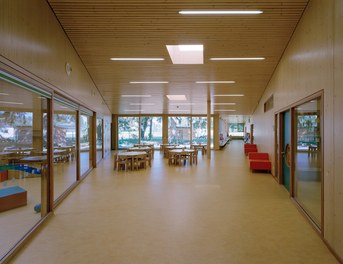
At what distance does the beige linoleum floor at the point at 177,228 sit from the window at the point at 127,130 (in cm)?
1173

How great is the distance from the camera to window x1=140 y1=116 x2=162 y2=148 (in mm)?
17609

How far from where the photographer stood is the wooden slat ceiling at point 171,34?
4.35 m

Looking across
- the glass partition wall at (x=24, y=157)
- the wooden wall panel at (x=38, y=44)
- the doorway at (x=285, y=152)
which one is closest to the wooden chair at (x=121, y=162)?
the wooden wall panel at (x=38, y=44)

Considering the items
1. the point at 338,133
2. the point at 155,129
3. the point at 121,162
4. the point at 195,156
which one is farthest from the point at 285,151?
the point at 155,129

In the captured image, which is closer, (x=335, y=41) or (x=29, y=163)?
(x=335, y=41)

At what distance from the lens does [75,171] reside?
6.66 m

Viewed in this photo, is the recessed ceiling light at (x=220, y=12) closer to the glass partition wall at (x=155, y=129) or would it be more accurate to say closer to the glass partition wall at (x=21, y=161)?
the glass partition wall at (x=21, y=161)

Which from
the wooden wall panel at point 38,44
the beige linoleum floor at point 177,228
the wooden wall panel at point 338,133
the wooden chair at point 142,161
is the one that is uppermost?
the wooden wall panel at point 38,44

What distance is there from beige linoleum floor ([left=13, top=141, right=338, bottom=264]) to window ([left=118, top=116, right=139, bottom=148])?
11725 millimetres

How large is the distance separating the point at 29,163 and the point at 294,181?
5.26 m

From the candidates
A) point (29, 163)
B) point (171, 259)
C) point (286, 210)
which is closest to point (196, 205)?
point (286, 210)

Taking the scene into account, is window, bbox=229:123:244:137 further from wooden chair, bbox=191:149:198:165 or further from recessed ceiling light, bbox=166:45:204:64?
recessed ceiling light, bbox=166:45:204:64

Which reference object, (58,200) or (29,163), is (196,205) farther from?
(29,163)

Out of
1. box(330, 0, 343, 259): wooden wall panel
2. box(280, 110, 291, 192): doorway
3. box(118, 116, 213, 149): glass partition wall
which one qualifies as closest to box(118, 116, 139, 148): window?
box(118, 116, 213, 149): glass partition wall
